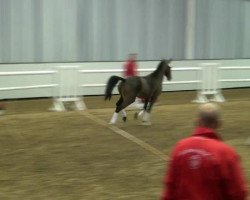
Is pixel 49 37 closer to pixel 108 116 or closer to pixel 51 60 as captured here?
pixel 51 60

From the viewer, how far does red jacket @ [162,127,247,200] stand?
3330 mm

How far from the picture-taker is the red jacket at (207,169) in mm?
3330

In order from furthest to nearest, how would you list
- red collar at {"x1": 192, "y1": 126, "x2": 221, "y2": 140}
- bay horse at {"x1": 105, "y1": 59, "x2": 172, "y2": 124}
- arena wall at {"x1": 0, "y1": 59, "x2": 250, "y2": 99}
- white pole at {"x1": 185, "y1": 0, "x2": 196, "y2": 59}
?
white pole at {"x1": 185, "y1": 0, "x2": 196, "y2": 59} < arena wall at {"x1": 0, "y1": 59, "x2": 250, "y2": 99} < bay horse at {"x1": 105, "y1": 59, "x2": 172, "y2": 124} < red collar at {"x1": 192, "y1": 126, "x2": 221, "y2": 140}

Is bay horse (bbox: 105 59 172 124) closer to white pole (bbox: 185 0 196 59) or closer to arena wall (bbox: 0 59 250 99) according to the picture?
arena wall (bbox: 0 59 250 99)

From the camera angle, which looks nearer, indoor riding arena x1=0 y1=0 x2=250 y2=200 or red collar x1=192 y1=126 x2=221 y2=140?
red collar x1=192 y1=126 x2=221 y2=140

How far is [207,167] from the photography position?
334 cm

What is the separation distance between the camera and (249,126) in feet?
39.5

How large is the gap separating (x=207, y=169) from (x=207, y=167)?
0.01m

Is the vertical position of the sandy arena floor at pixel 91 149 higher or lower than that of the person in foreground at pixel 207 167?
lower

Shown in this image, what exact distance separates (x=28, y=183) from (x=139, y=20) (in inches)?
547

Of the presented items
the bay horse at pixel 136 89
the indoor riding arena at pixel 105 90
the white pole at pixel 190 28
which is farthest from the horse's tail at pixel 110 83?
the white pole at pixel 190 28

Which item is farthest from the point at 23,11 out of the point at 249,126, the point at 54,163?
the point at 54,163

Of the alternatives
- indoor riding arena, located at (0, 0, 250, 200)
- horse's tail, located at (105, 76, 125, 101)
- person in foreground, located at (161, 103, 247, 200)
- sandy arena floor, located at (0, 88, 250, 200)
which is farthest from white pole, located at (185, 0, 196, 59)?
person in foreground, located at (161, 103, 247, 200)

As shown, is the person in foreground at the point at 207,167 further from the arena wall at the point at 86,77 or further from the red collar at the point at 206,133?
the arena wall at the point at 86,77
